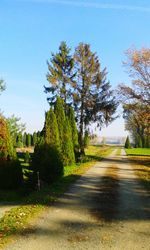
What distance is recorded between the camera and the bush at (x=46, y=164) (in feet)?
66.8

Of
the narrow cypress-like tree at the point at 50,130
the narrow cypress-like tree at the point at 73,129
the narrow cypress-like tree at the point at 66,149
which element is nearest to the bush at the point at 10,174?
the narrow cypress-like tree at the point at 50,130

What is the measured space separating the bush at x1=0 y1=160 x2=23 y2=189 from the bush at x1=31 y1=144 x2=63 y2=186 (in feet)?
4.08

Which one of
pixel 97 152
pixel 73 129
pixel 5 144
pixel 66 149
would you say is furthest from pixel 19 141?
pixel 5 144

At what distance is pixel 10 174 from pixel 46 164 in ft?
7.94

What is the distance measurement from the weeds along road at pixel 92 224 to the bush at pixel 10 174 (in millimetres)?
3383

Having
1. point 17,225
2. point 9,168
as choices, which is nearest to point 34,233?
point 17,225

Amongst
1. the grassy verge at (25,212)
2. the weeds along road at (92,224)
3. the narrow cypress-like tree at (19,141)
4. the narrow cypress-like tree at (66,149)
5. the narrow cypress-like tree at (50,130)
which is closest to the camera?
the weeds along road at (92,224)

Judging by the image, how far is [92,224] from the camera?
10.5 metres

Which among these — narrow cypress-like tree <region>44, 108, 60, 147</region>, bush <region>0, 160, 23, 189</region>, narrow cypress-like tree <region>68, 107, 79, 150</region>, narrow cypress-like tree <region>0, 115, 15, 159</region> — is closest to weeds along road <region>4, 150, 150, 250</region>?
bush <region>0, 160, 23, 189</region>

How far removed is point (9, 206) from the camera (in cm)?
1347

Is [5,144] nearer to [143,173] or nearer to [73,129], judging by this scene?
[143,173]

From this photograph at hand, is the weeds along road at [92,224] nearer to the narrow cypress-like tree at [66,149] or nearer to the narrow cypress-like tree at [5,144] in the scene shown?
the narrow cypress-like tree at [5,144]

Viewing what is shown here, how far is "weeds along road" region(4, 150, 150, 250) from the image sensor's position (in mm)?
8516

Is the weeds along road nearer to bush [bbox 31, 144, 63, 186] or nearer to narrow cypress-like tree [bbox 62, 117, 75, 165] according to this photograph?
bush [bbox 31, 144, 63, 186]
